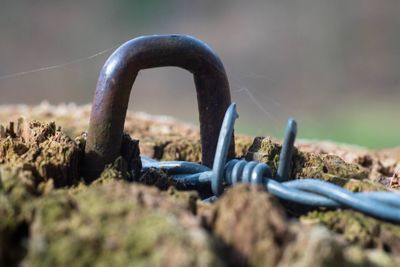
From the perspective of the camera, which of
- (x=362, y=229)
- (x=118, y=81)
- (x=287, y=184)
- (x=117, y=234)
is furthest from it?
(x=118, y=81)

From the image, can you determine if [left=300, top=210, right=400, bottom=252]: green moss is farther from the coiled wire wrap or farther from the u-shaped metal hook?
the u-shaped metal hook

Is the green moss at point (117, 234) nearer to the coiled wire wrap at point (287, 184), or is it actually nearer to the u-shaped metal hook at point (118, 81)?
the coiled wire wrap at point (287, 184)

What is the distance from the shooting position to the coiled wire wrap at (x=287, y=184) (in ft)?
4.75

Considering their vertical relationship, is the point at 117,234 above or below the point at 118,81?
below

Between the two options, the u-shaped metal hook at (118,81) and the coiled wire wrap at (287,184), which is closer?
the coiled wire wrap at (287,184)

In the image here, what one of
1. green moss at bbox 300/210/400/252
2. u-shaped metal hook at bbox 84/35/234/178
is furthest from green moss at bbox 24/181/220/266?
u-shaped metal hook at bbox 84/35/234/178

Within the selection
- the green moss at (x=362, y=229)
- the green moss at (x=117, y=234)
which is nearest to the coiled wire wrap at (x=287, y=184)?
the green moss at (x=362, y=229)

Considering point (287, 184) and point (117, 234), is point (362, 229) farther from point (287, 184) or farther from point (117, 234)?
point (117, 234)

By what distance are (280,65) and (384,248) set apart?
443 inches

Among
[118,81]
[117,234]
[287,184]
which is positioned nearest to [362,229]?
[287,184]

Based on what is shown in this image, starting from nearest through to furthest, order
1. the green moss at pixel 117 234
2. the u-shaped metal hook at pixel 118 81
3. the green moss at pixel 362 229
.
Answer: the green moss at pixel 117 234 < the green moss at pixel 362 229 < the u-shaped metal hook at pixel 118 81

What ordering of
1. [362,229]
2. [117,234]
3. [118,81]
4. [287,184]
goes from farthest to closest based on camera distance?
[118,81] → [287,184] → [362,229] → [117,234]

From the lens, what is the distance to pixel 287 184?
5.25 ft

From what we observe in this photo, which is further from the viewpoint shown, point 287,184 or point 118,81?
point 118,81
